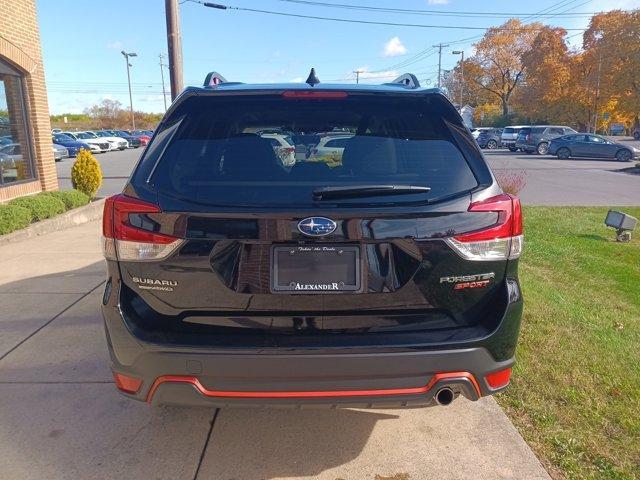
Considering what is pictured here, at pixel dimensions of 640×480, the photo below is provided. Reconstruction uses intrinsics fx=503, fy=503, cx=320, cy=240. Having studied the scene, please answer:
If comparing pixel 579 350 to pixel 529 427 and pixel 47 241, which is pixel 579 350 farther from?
pixel 47 241

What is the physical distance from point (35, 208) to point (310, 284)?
8.19m

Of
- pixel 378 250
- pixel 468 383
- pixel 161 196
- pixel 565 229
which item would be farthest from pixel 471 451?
pixel 565 229

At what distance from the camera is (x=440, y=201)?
84.6 inches

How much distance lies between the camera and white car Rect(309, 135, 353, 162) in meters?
2.44

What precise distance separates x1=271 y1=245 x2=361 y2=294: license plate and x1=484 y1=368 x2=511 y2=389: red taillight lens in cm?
80

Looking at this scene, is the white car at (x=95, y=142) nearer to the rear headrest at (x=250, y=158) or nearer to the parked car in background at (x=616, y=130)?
the rear headrest at (x=250, y=158)

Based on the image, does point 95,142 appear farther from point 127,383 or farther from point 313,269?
point 313,269

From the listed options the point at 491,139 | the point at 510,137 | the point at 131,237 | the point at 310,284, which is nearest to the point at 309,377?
the point at 310,284

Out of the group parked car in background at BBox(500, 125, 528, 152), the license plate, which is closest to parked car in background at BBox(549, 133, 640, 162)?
parked car in background at BBox(500, 125, 528, 152)

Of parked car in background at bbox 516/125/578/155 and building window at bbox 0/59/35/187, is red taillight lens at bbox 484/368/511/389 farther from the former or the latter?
parked car in background at bbox 516/125/578/155

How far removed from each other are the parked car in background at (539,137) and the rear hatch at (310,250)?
33807mm

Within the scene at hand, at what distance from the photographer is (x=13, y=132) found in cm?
1044

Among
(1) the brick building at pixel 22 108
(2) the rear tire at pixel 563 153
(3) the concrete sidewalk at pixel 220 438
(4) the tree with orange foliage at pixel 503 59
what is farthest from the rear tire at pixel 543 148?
(3) the concrete sidewalk at pixel 220 438

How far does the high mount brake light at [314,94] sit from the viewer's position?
8.02ft
